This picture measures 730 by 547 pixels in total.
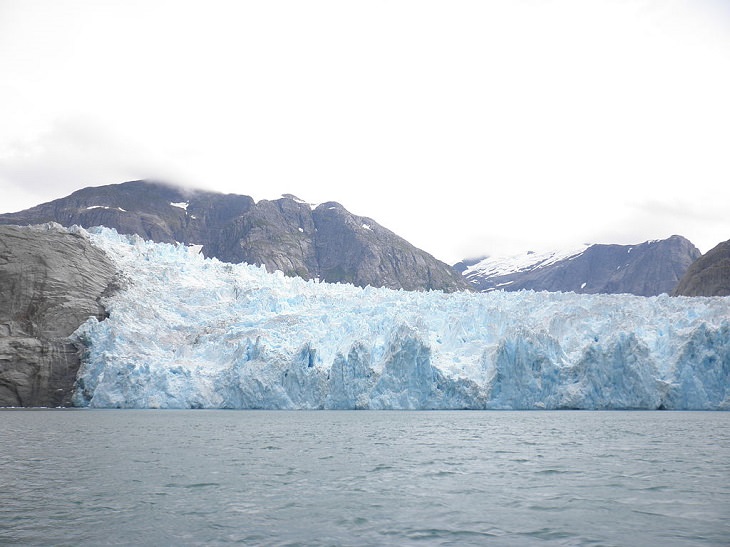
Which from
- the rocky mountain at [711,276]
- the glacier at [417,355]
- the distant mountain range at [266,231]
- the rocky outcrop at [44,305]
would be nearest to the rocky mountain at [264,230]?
the distant mountain range at [266,231]

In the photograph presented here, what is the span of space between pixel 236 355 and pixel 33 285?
73.8 ft

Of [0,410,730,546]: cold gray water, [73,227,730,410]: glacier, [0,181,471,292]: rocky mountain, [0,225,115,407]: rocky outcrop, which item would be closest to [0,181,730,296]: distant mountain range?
[0,181,471,292]: rocky mountain

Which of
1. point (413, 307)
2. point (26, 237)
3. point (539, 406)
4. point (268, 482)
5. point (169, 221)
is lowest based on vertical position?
point (539, 406)

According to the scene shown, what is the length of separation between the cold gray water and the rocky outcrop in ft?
92.8

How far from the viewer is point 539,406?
43.8 m

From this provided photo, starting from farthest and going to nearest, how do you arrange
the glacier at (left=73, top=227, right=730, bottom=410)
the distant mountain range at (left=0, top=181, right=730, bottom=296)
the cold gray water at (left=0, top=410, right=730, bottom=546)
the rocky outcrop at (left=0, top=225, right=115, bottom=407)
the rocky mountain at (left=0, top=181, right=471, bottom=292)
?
the rocky mountain at (left=0, top=181, right=471, bottom=292), the distant mountain range at (left=0, top=181, right=730, bottom=296), the rocky outcrop at (left=0, top=225, right=115, bottom=407), the glacier at (left=73, top=227, right=730, bottom=410), the cold gray water at (left=0, top=410, right=730, bottom=546)

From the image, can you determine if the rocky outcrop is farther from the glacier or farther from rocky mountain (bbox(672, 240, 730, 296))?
rocky mountain (bbox(672, 240, 730, 296))

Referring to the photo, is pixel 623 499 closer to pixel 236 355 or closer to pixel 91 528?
pixel 91 528

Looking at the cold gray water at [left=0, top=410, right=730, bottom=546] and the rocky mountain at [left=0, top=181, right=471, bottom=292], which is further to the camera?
the rocky mountain at [left=0, top=181, right=471, bottom=292]

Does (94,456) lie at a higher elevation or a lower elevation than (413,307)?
lower

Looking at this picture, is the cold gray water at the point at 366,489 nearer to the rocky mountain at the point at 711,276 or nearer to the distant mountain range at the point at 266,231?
the rocky mountain at the point at 711,276

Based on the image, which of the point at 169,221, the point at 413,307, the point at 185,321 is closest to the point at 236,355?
the point at 185,321

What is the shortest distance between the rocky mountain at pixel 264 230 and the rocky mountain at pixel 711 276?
81.8 meters

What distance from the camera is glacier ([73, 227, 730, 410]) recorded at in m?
42.2
